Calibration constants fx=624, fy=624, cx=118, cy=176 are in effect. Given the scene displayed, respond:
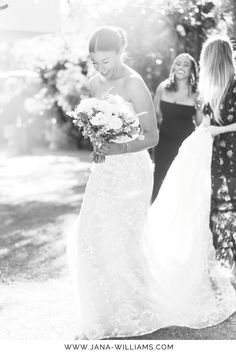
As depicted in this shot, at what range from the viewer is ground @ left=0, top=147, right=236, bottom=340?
467cm

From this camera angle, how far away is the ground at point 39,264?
4.67 meters

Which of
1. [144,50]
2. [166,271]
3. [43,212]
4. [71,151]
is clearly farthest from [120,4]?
[71,151]

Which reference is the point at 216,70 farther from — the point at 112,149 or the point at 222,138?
the point at 112,149

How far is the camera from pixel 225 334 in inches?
178

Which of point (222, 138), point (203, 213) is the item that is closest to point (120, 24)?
point (222, 138)

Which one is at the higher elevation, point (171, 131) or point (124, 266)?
point (124, 266)

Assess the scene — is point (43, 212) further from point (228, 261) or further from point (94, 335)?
point (94, 335)

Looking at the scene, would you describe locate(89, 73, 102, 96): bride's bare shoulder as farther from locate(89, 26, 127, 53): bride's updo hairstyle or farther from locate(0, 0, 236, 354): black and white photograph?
locate(89, 26, 127, 53): bride's updo hairstyle

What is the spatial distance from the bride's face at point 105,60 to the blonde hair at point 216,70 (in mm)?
1610

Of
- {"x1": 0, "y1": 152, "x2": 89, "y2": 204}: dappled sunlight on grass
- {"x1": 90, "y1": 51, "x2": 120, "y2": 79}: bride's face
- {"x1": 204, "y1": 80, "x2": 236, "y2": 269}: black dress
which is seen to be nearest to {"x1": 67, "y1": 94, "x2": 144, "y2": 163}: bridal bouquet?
{"x1": 90, "y1": 51, "x2": 120, "y2": 79}: bride's face

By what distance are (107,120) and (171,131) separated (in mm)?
3694

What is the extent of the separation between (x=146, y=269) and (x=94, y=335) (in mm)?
613

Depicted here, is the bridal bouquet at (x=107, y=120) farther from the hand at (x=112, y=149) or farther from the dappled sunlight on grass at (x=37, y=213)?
the dappled sunlight on grass at (x=37, y=213)

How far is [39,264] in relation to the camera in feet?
22.2
